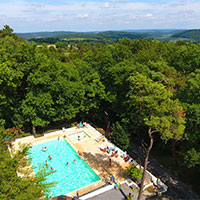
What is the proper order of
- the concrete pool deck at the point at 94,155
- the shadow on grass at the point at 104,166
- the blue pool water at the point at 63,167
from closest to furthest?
the concrete pool deck at the point at 94,155, the blue pool water at the point at 63,167, the shadow on grass at the point at 104,166

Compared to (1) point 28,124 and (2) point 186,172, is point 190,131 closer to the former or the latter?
(2) point 186,172

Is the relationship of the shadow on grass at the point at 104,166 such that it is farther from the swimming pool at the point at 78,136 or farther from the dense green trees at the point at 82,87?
the swimming pool at the point at 78,136

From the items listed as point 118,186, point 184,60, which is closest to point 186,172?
→ point 118,186

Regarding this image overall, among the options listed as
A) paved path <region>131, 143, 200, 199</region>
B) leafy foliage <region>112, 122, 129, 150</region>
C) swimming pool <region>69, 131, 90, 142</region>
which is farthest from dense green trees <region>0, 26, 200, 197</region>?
swimming pool <region>69, 131, 90, 142</region>

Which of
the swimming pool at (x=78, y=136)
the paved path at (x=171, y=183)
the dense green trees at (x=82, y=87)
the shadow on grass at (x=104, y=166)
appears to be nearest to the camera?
the paved path at (x=171, y=183)

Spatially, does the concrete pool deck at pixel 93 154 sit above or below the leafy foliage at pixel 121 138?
below

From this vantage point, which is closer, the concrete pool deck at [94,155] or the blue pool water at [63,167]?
the concrete pool deck at [94,155]

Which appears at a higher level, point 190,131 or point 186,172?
point 190,131

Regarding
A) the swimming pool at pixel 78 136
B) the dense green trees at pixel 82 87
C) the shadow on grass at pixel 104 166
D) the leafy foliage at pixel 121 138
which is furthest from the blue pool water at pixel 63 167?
the leafy foliage at pixel 121 138
